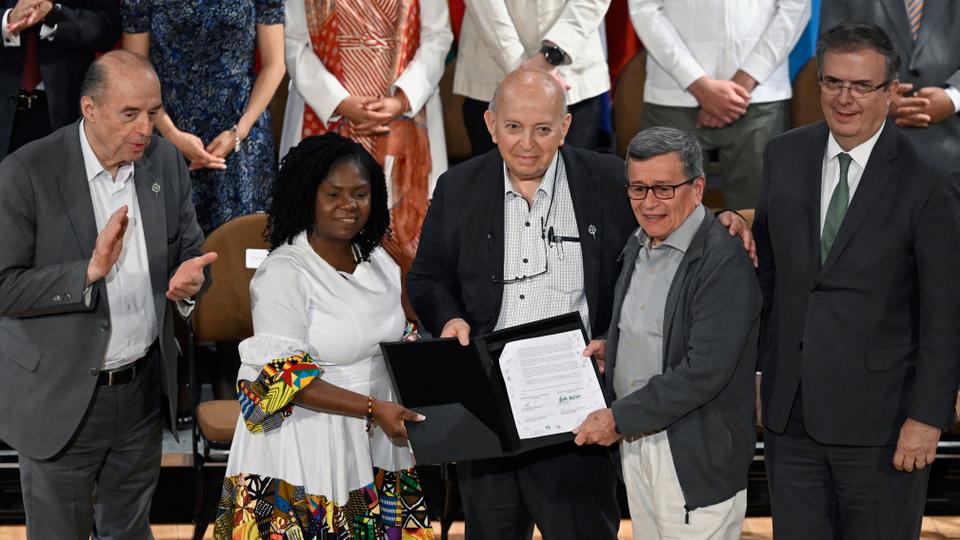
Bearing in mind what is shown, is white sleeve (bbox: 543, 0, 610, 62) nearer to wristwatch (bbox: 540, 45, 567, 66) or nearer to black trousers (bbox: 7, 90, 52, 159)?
wristwatch (bbox: 540, 45, 567, 66)

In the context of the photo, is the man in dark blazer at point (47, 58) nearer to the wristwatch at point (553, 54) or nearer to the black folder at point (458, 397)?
the wristwatch at point (553, 54)

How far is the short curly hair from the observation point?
3.84 metres

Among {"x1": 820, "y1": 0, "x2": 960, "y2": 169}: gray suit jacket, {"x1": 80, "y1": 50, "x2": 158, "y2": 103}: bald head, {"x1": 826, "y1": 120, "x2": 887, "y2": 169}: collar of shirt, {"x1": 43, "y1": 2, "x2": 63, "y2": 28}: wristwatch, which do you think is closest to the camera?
{"x1": 826, "y1": 120, "x2": 887, "y2": 169}: collar of shirt

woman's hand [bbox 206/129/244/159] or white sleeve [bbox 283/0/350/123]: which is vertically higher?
white sleeve [bbox 283/0/350/123]

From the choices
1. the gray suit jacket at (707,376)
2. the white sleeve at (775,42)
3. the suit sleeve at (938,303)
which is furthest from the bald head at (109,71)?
the white sleeve at (775,42)

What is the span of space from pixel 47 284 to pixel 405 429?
1150 mm

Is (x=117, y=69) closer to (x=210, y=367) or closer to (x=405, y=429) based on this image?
(x=405, y=429)

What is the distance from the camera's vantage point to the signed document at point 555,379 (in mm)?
3684

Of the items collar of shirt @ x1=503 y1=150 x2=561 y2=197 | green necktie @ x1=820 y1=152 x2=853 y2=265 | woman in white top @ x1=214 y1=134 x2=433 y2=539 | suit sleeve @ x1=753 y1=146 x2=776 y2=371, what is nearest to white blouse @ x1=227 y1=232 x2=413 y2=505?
woman in white top @ x1=214 y1=134 x2=433 y2=539

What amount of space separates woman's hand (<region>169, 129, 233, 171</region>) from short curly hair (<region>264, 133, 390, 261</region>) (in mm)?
1657

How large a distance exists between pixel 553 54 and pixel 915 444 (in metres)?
2.43

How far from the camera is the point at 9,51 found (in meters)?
5.48

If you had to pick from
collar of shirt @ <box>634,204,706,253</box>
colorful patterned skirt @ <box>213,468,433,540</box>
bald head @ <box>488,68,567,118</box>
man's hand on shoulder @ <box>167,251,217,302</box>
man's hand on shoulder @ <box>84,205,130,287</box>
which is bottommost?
colorful patterned skirt @ <box>213,468,433,540</box>

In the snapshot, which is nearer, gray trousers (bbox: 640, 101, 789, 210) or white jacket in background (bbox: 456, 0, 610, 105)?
white jacket in background (bbox: 456, 0, 610, 105)
